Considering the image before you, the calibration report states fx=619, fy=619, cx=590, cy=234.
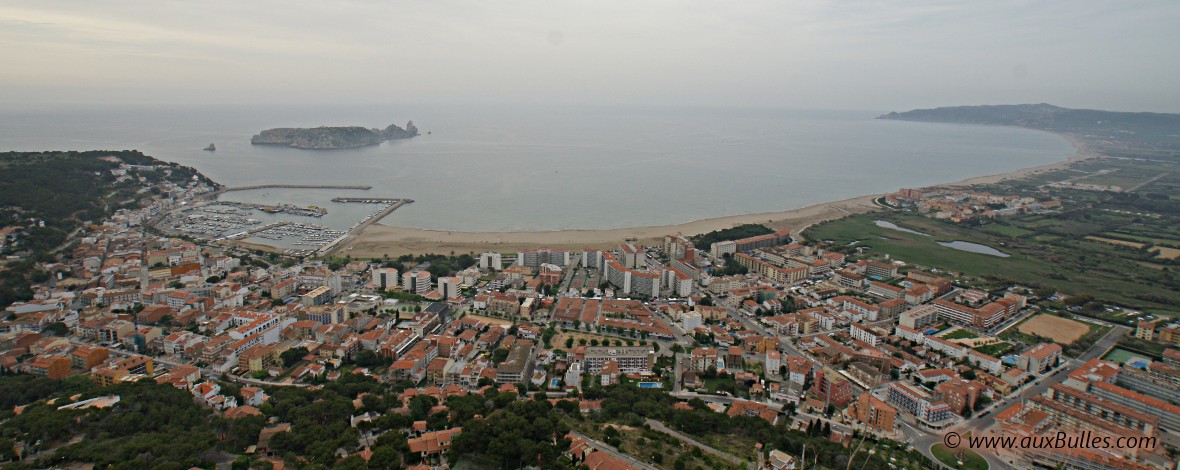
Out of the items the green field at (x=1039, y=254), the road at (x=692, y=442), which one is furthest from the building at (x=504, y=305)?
the green field at (x=1039, y=254)

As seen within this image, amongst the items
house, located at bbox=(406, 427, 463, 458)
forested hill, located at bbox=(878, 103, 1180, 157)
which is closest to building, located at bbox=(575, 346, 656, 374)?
house, located at bbox=(406, 427, 463, 458)

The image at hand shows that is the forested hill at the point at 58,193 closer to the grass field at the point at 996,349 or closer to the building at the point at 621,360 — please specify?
the building at the point at 621,360

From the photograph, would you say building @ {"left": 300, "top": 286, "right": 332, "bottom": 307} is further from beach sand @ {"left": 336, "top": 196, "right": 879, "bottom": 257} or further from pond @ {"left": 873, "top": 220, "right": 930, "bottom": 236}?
pond @ {"left": 873, "top": 220, "right": 930, "bottom": 236}

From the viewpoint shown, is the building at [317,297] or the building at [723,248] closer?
the building at [317,297]

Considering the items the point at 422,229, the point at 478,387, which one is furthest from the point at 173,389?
the point at 422,229

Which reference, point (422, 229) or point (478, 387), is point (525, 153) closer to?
point (422, 229)

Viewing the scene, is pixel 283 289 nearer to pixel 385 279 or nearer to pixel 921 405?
pixel 385 279
